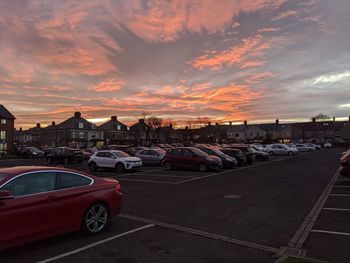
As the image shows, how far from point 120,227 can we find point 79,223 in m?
1.31

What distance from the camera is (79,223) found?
755cm

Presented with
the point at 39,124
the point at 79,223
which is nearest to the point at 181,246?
the point at 79,223

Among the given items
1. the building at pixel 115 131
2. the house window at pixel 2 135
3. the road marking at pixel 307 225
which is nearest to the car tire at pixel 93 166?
the road marking at pixel 307 225

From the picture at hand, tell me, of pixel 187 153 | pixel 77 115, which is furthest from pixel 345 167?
pixel 77 115

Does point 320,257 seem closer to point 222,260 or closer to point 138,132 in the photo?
point 222,260

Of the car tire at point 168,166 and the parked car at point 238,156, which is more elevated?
the parked car at point 238,156

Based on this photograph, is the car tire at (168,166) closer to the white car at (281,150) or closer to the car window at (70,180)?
the car window at (70,180)

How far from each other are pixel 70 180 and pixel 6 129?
70.4 m

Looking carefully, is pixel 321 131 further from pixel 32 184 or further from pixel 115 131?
pixel 32 184

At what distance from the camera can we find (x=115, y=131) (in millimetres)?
121250

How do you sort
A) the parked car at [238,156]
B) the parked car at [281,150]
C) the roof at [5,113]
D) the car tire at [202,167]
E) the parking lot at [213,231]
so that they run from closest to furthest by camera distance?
1. the parking lot at [213,231]
2. the car tire at [202,167]
3. the parked car at [238,156]
4. the parked car at [281,150]
5. the roof at [5,113]

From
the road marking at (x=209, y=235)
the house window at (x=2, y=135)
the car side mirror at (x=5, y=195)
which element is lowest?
the road marking at (x=209, y=235)

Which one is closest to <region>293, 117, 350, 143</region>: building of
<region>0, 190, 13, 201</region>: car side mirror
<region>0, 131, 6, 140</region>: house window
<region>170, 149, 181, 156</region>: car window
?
<region>0, 131, 6, 140</region>: house window

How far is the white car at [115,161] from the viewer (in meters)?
24.6
